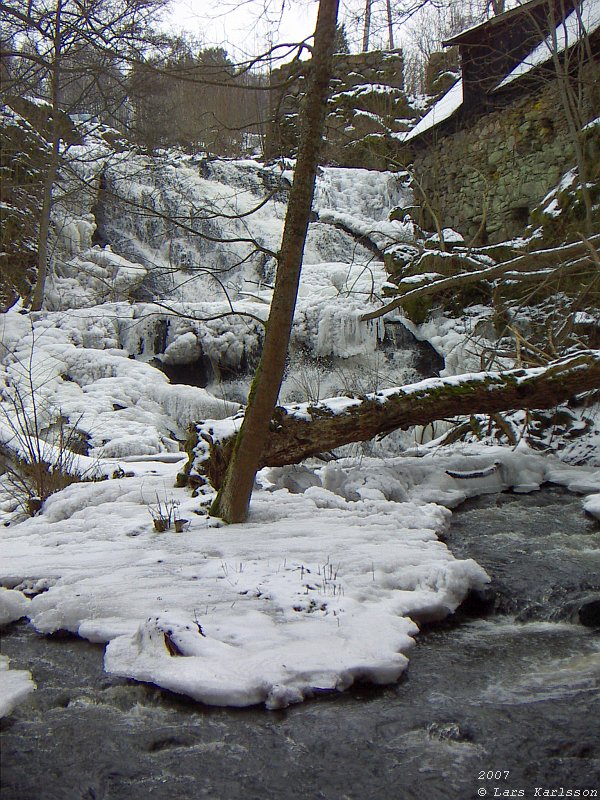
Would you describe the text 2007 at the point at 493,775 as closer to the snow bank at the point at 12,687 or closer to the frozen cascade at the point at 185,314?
the snow bank at the point at 12,687

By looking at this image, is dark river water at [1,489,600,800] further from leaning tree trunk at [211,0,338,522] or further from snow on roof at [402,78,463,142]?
snow on roof at [402,78,463,142]

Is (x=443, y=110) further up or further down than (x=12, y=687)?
further up

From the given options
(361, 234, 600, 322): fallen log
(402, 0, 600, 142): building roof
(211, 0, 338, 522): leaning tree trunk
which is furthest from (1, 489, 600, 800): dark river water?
(402, 0, 600, 142): building roof

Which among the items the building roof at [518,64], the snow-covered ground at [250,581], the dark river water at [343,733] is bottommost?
the dark river water at [343,733]

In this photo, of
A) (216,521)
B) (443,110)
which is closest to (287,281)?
(216,521)

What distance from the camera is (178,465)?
7438mm

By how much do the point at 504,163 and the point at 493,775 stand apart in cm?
1337

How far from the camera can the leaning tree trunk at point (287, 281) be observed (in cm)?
416

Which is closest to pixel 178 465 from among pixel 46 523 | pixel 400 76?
pixel 46 523

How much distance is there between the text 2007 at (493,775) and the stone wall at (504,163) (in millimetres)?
10161

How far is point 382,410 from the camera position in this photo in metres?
6.18

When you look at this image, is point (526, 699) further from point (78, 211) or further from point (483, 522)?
point (78, 211)

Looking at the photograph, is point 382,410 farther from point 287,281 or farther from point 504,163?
point 504,163

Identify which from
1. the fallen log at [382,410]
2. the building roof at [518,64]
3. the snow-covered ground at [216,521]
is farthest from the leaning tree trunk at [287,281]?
the building roof at [518,64]
